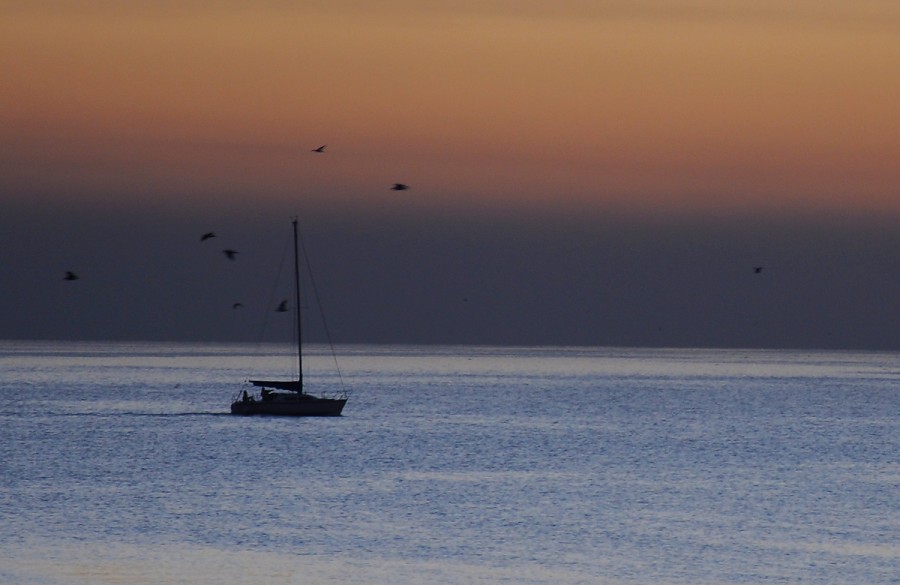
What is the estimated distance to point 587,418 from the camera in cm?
11006

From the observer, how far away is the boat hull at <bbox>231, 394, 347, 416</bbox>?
277 feet

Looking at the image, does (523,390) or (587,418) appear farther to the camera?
(523,390)

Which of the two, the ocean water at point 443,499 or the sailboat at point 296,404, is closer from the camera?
the ocean water at point 443,499

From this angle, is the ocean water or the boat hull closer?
the ocean water

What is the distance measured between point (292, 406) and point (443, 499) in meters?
33.3

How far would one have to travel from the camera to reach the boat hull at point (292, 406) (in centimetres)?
8450

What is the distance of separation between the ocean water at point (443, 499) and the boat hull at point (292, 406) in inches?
66.5

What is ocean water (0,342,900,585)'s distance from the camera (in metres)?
37.7

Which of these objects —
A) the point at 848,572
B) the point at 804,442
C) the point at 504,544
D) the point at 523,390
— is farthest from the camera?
the point at 523,390

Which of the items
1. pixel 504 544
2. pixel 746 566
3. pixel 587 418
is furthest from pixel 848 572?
pixel 587 418

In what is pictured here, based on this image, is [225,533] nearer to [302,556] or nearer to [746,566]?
[302,556]

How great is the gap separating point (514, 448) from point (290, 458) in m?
13.0

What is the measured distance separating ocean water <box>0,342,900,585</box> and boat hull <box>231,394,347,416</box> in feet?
5.54

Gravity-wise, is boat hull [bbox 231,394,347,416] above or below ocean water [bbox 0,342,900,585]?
above
